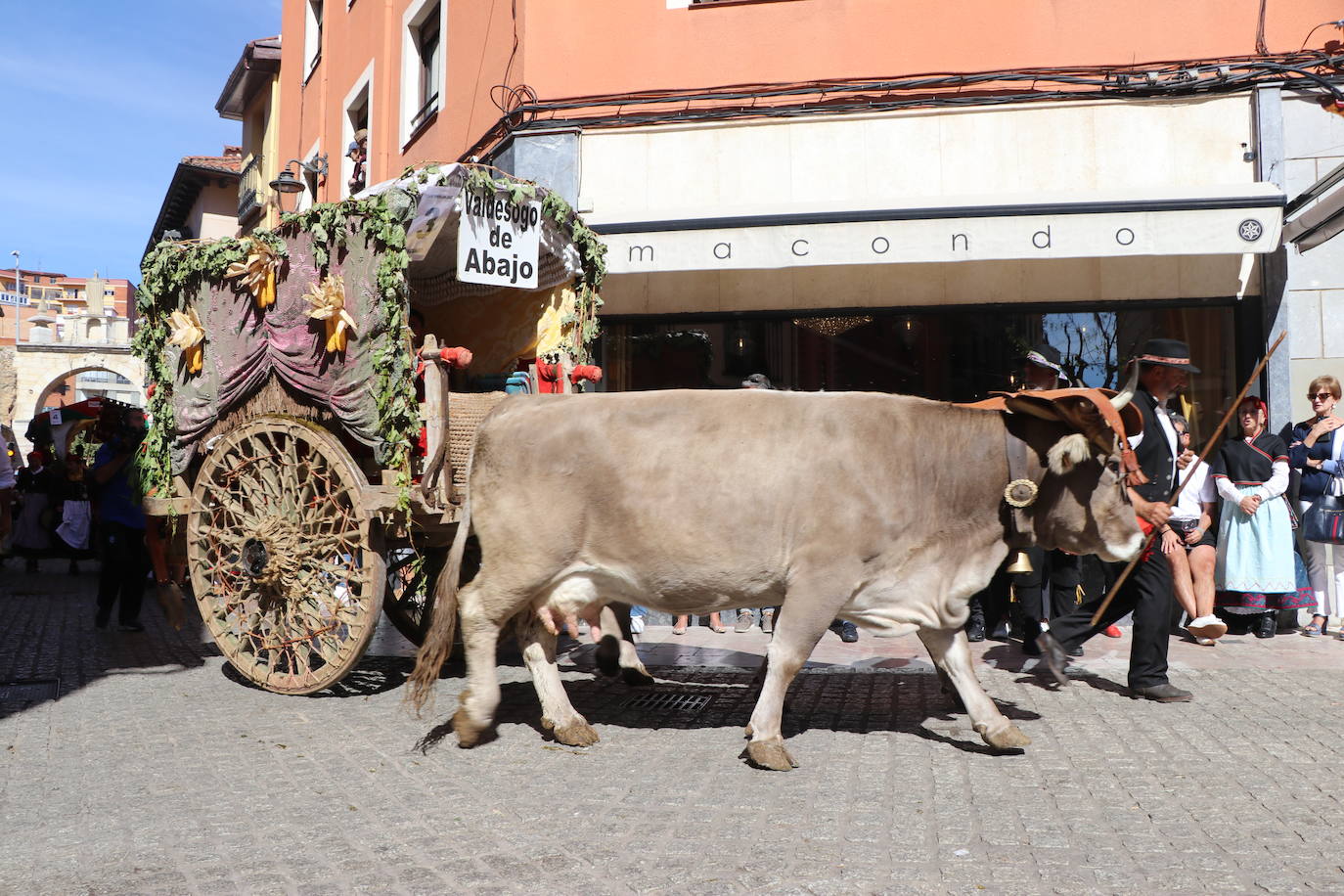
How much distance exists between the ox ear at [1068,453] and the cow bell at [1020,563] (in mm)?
2235

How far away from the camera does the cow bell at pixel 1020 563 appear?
22.7ft

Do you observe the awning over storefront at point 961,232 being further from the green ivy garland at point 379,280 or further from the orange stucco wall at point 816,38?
the green ivy garland at point 379,280

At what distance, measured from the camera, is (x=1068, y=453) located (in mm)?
4688

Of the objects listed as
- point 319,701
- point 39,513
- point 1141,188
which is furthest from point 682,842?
point 39,513

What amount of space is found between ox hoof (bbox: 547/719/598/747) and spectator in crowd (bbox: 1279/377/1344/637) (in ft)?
20.1

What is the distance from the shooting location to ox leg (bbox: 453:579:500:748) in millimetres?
4871

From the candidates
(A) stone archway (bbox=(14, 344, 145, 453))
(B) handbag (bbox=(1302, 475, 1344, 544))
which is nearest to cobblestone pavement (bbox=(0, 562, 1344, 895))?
(B) handbag (bbox=(1302, 475, 1344, 544))

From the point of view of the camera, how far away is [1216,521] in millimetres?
8844

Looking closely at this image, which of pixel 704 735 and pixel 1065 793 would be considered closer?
pixel 1065 793

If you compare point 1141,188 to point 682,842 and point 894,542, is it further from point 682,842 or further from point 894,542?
point 682,842

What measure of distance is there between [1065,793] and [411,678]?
279 centimetres

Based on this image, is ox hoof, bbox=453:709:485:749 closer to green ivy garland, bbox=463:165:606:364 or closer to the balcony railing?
green ivy garland, bbox=463:165:606:364

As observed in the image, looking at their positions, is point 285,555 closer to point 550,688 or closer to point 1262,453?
point 550,688

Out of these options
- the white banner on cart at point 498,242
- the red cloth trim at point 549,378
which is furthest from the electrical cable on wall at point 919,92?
the red cloth trim at point 549,378
